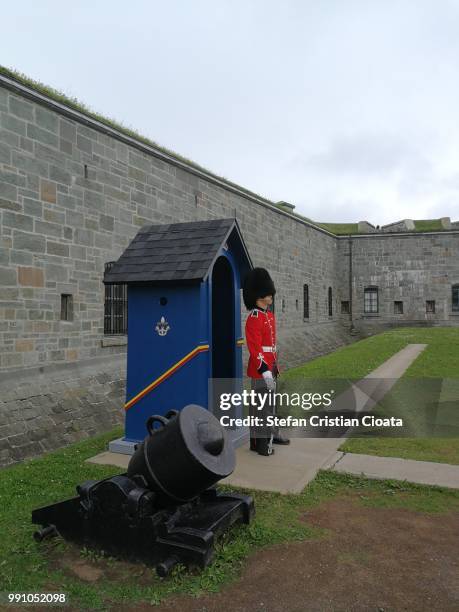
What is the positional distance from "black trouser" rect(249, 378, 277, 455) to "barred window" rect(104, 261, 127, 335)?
4491 millimetres

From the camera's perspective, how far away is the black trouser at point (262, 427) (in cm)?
606

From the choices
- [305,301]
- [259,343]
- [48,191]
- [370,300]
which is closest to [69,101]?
[48,191]

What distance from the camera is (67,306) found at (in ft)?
29.0

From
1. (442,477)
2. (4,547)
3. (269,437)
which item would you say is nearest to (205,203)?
(269,437)

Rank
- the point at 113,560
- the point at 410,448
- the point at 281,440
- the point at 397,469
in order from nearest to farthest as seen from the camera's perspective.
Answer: the point at 113,560, the point at 397,469, the point at 410,448, the point at 281,440

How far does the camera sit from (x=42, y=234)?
26.9 ft

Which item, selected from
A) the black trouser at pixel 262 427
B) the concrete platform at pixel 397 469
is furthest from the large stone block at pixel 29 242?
the concrete platform at pixel 397 469

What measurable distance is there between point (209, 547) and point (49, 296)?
5.90 meters

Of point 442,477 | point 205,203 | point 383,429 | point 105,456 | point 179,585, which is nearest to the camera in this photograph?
point 179,585

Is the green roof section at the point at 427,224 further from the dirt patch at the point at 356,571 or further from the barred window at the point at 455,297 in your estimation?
the dirt patch at the point at 356,571

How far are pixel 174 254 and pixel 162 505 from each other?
3.27m

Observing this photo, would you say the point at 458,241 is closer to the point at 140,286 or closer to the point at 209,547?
the point at 140,286

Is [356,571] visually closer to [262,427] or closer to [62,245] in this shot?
[262,427]

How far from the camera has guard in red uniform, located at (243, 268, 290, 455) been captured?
20.0 ft
